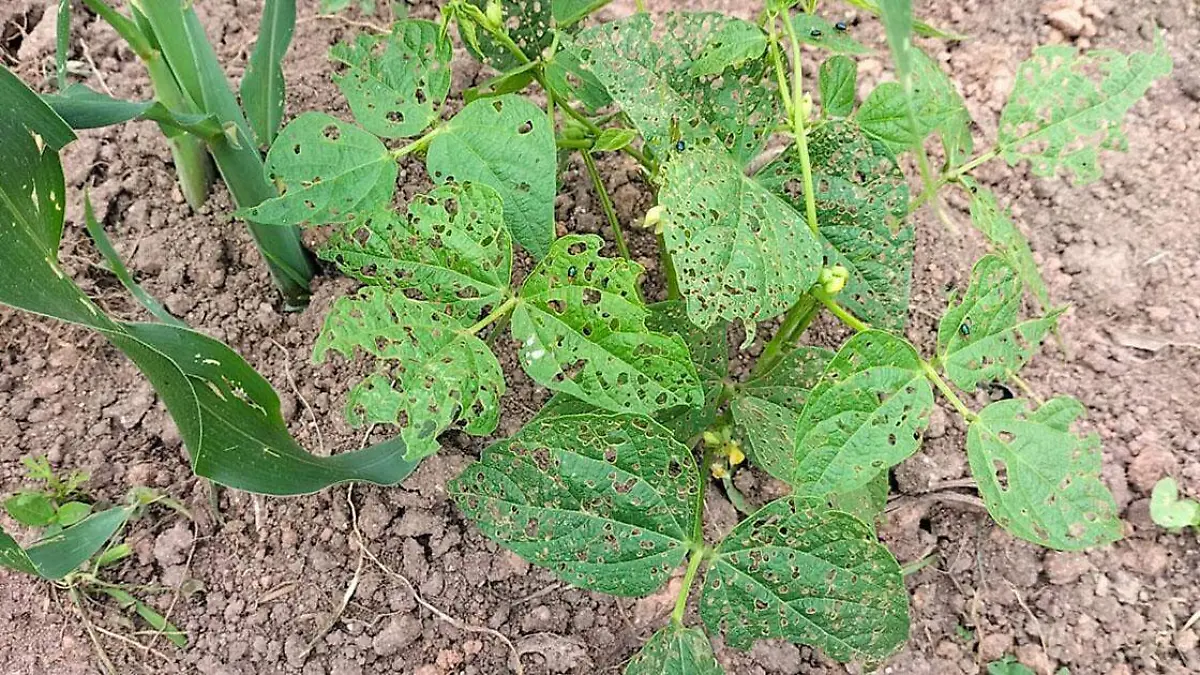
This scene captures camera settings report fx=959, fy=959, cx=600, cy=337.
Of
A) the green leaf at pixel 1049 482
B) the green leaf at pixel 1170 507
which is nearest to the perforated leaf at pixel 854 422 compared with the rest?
the green leaf at pixel 1049 482

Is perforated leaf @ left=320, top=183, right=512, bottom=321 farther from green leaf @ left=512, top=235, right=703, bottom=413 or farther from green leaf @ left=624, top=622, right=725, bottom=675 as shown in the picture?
green leaf @ left=624, top=622, right=725, bottom=675

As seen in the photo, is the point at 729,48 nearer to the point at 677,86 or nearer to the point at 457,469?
the point at 677,86

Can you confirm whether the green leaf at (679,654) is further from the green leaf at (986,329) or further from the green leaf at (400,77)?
the green leaf at (400,77)

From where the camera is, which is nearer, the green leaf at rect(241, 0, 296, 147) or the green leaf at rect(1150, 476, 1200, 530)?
the green leaf at rect(241, 0, 296, 147)

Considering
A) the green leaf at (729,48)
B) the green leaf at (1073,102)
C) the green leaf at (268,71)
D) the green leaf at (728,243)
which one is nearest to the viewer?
the green leaf at (728,243)

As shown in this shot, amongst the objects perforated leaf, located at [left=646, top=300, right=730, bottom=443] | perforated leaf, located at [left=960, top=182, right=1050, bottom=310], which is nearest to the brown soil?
perforated leaf, located at [left=646, top=300, right=730, bottom=443]

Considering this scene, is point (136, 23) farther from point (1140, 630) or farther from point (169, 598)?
point (1140, 630)

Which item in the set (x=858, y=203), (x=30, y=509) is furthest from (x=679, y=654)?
(x=30, y=509)
